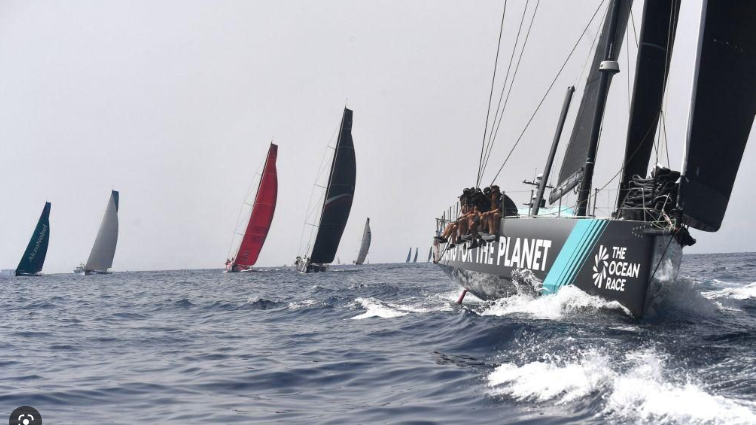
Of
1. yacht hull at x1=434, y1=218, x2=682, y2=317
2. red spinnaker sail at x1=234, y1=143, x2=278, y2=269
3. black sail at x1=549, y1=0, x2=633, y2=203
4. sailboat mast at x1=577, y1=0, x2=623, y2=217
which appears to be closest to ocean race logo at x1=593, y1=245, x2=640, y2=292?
yacht hull at x1=434, y1=218, x2=682, y2=317

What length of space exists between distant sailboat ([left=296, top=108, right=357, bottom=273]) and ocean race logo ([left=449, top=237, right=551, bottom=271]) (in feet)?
105

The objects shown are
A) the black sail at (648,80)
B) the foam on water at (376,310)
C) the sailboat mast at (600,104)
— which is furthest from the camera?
→ the foam on water at (376,310)

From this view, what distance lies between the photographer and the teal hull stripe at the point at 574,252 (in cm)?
995

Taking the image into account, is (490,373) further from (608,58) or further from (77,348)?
(608,58)

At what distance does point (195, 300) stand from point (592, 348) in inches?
600

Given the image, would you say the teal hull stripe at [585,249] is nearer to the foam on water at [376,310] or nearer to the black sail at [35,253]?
the foam on water at [376,310]

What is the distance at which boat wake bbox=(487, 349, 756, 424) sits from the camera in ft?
14.8

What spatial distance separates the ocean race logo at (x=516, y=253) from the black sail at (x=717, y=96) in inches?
89.1

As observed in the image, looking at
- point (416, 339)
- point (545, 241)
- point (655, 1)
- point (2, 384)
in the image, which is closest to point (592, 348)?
point (416, 339)

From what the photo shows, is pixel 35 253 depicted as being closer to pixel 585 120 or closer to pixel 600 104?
pixel 585 120

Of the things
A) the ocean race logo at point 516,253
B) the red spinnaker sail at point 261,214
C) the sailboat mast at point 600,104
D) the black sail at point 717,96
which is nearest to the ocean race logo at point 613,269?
the black sail at point 717,96

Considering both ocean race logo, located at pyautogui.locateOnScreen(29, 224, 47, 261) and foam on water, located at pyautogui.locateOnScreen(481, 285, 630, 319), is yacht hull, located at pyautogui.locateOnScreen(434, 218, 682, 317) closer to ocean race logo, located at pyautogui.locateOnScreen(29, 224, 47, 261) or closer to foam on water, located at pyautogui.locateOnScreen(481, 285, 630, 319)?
foam on water, located at pyautogui.locateOnScreen(481, 285, 630, 319)

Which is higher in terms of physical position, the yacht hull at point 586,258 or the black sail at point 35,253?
the yacht hull at point 586,258

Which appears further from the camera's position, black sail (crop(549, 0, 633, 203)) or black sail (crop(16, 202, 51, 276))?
black sail (crop(16, 202, 51, 276))
